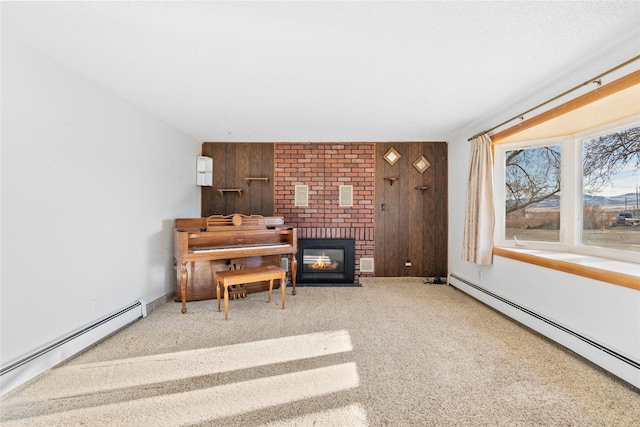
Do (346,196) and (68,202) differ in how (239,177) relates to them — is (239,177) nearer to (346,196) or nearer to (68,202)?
(346,196)

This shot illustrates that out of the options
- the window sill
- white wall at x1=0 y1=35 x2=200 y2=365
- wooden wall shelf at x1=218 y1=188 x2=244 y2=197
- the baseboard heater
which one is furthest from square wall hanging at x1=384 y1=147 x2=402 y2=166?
the baseboard heater

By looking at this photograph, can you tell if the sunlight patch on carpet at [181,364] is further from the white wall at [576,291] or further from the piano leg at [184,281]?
the white wall at [576,291]

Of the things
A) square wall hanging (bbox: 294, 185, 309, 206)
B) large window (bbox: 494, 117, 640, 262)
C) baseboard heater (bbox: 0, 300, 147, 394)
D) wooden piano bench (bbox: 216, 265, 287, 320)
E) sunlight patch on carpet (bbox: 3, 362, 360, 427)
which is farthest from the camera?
square wall hanging (bbox: 294, 185, 309, 206)

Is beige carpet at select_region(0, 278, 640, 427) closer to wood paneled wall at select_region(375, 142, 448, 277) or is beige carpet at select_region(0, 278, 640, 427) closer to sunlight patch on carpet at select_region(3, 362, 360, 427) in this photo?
sunlight patch on carpet at select_region(3, 362, 360, 427)

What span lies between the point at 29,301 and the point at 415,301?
136 inches

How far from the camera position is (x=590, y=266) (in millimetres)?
2027

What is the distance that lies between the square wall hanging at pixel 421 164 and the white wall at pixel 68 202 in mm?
3626

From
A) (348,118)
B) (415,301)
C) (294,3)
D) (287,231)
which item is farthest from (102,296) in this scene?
(415,301)

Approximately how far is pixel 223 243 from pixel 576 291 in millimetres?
3495

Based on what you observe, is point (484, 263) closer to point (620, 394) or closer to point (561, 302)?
point (561, 302)

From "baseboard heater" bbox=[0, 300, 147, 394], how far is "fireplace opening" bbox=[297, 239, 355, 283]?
2.24 meters

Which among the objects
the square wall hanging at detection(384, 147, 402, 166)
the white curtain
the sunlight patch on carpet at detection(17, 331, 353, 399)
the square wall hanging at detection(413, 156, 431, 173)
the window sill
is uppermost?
the square wall hanging at detection(384, 147, 402, 166)

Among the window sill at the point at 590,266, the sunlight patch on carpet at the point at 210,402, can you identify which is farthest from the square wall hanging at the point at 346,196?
the sunlight patch on carpet at the point at 210,402

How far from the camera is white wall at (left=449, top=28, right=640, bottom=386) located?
67.4 inches
